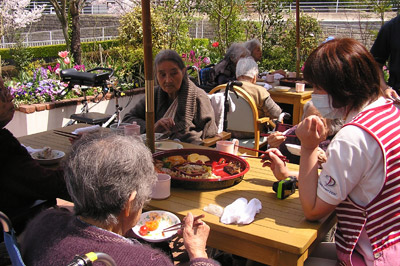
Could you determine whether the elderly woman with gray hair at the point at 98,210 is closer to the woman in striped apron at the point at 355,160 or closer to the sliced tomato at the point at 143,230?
the sliced tomato at the point at 143,230

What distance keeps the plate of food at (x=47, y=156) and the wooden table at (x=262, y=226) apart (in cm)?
92

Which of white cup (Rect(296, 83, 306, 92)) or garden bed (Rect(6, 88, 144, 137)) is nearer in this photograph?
white cup (Rect(296, 83, 306, 92))

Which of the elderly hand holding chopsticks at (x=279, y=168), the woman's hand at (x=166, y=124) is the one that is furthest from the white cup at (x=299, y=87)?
the elderly hand holding chopsticks at (x=279, y=168)

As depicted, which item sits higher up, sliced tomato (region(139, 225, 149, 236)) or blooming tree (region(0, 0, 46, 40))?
blooming tree (region(0, 0, 46, 40))

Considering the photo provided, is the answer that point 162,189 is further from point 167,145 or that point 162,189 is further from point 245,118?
point 245,118

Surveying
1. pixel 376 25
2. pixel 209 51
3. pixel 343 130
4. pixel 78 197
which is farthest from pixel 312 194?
pixel 376 25

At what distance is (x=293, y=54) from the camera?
10.1 meters

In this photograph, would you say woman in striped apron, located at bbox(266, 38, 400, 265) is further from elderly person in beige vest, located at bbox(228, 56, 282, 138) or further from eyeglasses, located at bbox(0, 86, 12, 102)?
elderly person in beige vest, located at bbox(228, 56, 282, 138)

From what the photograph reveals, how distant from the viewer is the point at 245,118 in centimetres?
424

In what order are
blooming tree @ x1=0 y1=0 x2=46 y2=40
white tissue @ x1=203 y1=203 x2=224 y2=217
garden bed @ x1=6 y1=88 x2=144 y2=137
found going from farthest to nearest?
blooming tree @ x1=0 y1=0 x2=46 y2=40, garden bed @ x1=6 y1=88 x2=144 y2=137, white tissue @ x1=203 y1=203 x2=224 y2=217

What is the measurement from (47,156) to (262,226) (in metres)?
1.56

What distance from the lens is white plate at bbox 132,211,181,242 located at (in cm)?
171

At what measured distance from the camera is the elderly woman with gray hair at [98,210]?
1201mm

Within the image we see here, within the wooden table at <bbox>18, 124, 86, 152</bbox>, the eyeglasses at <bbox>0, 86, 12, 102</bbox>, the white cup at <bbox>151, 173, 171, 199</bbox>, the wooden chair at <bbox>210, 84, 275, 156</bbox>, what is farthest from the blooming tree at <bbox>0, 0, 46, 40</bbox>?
the white cup at <bbox>151, 173, 171, 199</bbox>
